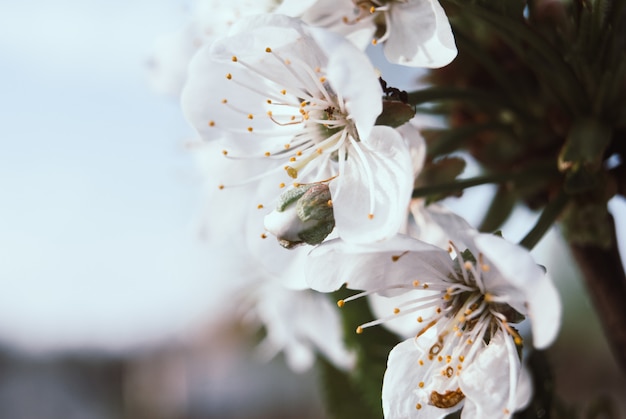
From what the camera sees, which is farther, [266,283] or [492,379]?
[266,283]

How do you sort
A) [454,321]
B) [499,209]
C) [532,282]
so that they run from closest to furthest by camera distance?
[532,282]
[454,321]
[499,209]

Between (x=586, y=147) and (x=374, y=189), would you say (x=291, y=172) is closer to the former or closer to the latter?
(x=374, y=189)

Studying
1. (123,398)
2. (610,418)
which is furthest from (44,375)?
(610,418)

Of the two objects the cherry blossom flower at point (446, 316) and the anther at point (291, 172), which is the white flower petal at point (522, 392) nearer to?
the cherry blossom flower at point (446, 316)

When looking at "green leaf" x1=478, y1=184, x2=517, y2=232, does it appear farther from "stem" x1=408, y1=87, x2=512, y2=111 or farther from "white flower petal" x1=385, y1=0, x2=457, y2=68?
"white flower petal" x1=385, y1=0, x2=457, y2=68

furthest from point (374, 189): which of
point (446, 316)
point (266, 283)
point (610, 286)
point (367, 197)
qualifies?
point (266, 283)

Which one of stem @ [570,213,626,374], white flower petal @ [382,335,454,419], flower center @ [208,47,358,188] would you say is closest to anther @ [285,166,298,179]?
flower center @ [208,47,358,188]
